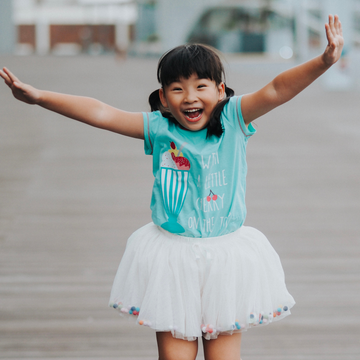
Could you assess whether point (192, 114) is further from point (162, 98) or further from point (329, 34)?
point (329, 34)

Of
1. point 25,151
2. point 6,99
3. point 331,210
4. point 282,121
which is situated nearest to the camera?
point 331,210

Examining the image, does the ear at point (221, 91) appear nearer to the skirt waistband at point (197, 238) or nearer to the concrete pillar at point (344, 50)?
the skirt waistband at point (197, 238)

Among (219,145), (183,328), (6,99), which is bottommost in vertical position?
(6,99)

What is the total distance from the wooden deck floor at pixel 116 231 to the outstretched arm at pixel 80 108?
130 centimetres

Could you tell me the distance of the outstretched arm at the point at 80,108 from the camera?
1.72m

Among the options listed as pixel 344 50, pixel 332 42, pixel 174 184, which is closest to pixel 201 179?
pixel 174 184

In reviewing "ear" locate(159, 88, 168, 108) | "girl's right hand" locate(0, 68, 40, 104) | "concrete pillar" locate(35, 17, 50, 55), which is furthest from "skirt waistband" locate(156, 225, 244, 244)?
"concrete pillar" locate(35, 17, 50, 55)

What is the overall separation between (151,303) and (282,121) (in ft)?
28.5

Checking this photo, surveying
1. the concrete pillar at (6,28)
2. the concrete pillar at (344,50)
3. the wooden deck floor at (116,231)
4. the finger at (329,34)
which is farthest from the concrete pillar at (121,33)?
the finger at (329,34)

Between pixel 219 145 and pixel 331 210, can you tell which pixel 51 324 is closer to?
pixel 219 145

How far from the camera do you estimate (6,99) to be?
12.7 meters

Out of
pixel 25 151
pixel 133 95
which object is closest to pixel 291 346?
pixel 25 151

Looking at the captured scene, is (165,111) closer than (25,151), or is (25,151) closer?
(165,111)

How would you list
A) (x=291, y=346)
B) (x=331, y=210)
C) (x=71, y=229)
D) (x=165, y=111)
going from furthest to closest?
(x=331, y=210) < (x=71, y=229) < (x=291, y=346) < (x=165, y=111)
